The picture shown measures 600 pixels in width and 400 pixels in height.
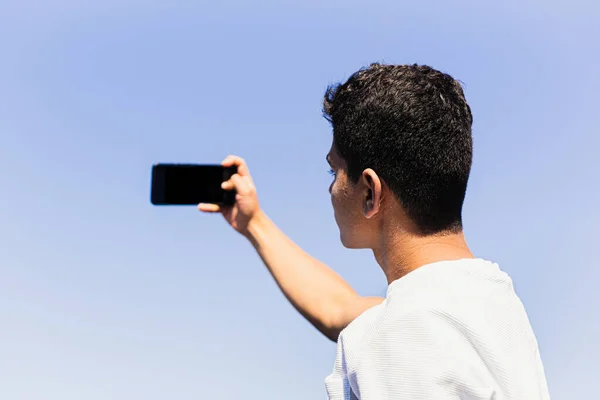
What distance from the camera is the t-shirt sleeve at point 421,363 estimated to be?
389 cm

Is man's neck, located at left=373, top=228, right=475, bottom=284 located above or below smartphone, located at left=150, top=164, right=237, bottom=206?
below

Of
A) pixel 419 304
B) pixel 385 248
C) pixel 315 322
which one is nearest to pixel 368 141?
pixel 385 248

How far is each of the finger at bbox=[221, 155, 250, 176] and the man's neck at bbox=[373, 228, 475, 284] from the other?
4.38 feet

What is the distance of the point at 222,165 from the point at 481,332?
233 centimetres

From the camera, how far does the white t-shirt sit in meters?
3.93

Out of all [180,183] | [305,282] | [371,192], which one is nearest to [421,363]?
[371,192]

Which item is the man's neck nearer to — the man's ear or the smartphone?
the man's ear

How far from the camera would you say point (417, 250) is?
4.75 m

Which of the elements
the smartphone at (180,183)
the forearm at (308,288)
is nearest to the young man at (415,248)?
the smartphone at (180,183)

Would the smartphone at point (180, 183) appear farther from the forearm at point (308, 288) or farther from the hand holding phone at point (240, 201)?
the forearm at point (308, 288)

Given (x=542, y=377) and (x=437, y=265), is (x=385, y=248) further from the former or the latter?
(x=542, y=377)

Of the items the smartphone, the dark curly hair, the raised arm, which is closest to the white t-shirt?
the dark curly hair

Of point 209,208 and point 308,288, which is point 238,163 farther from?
point 308,288

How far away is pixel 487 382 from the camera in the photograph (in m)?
4.00
